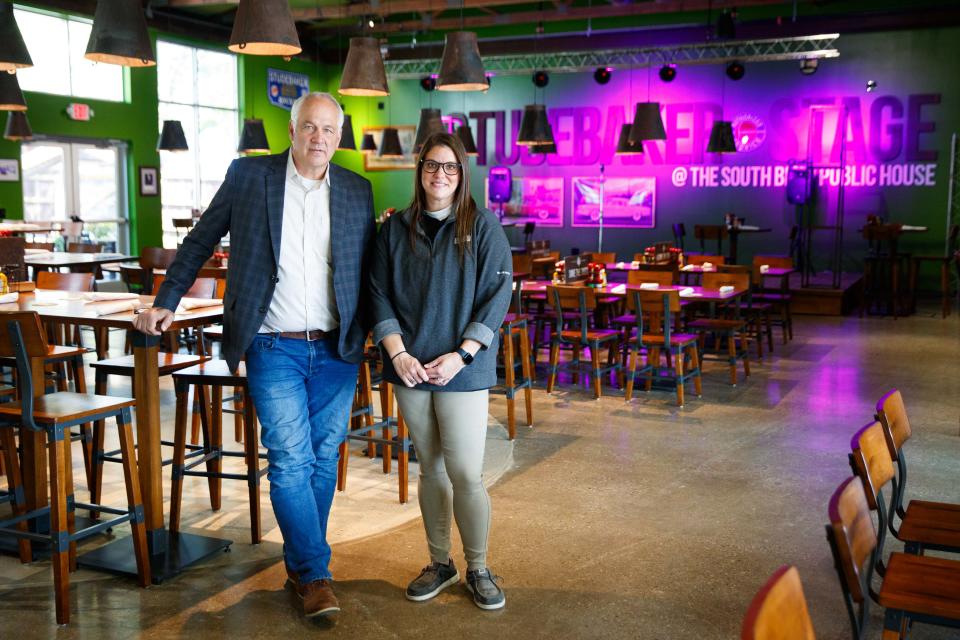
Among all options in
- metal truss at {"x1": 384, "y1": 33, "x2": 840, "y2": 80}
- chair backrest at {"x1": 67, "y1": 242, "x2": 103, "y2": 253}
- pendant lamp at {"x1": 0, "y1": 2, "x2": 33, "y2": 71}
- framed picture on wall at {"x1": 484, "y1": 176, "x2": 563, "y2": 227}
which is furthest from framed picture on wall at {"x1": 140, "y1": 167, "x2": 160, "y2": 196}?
pendant lamp at {"x1": 0, "y1": 2, "x2": 33, "y2": 71}

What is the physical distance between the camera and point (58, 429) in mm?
3189

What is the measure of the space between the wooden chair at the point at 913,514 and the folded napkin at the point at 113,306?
2.86 metres

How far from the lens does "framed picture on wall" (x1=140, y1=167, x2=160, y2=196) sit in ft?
49.7

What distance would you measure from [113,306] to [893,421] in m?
3.02

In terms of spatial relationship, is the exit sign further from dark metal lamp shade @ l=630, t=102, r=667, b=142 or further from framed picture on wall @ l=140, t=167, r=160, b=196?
dark metal lamp shade @ l=630, t=102, r=667, b=142

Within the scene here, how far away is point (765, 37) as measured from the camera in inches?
558

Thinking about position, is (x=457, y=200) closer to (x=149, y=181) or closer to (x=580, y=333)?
(x=580, y=333)

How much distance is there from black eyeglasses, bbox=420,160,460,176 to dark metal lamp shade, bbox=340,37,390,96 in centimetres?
314

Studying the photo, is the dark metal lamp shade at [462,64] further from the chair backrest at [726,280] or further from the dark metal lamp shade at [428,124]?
the dark metal lamp shade at [428,124]

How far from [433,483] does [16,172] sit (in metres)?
12.0

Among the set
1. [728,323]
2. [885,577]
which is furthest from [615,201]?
[885,577]

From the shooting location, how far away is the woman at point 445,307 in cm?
312

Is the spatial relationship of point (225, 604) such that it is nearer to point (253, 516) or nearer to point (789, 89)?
point (253, 516)

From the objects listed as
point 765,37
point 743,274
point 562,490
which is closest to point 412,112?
point 765,37
